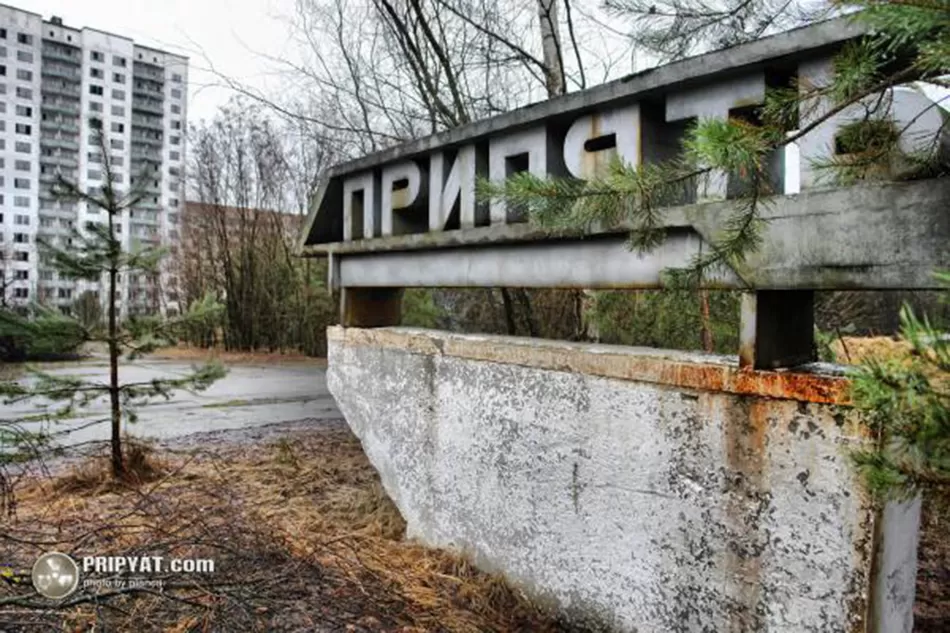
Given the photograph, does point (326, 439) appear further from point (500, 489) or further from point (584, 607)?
point (584, 607)

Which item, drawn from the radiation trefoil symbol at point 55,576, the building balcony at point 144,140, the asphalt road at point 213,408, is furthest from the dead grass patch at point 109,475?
the building balcony at point 144,140

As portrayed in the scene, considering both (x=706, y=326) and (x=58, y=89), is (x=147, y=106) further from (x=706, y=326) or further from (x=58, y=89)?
(x=706, y=326)

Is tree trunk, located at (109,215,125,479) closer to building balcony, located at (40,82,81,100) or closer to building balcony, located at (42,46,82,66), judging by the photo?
building balcony, located at (40,82,81,100)

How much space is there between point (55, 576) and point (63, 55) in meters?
34.4

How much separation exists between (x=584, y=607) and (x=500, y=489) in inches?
23.4

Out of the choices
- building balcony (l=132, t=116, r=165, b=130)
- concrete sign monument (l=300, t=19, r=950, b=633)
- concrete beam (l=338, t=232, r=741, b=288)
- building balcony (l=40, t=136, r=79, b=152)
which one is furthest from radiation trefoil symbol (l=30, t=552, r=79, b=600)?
building balcony (l=132, t=116, r=165, b=130)

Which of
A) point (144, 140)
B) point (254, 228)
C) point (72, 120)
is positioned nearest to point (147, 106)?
point (144, 140)

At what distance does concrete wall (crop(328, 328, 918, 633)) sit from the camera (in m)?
1.86

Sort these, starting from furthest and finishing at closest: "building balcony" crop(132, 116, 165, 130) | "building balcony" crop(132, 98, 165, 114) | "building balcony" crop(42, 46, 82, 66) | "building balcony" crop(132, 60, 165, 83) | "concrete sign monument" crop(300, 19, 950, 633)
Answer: "building balcony" crop(132, 116, 165, 130), "building balcony" crop(132, 60, 165, 83), "building balcony" crop(132, 98, 165, 114), "building balcony" crop(42, 46, 82, 66), "concrete sign monument" crop(300, 19, 950, 633)

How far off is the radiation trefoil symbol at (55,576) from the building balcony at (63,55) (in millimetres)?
33354

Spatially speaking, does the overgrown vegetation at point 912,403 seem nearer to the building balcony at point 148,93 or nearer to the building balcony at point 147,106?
the building balcony at point 148,93

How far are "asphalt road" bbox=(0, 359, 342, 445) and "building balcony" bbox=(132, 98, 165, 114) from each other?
24673mm

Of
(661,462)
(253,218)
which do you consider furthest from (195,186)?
(661,462)

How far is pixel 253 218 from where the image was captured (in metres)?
18.0
